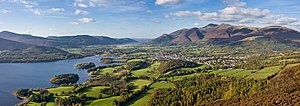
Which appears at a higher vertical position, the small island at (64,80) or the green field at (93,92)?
the small island at (64,80)

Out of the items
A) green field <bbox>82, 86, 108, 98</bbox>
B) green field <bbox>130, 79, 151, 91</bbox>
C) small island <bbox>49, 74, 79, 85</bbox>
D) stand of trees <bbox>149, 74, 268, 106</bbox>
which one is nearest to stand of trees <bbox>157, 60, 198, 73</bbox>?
green field <bbox>130, 79, 151, 91</bbox>

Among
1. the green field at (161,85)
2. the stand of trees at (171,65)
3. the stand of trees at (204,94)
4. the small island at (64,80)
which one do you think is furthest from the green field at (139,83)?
the small island at (64,80)

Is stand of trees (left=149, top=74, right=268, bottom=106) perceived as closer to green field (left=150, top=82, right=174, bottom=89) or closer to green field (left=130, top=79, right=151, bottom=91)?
green field (left=150, top=82, right=174, bottom=89)

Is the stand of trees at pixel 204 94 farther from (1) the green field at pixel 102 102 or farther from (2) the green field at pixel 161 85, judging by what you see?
(2) the green field at pixel 161 85

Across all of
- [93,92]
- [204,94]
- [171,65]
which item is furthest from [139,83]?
[171,65]

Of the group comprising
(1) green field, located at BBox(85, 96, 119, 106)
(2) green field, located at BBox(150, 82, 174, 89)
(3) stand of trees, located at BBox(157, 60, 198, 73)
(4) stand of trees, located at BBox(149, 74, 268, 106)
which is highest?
(3) stand of trees, located at BBox(157, 60, 198, 73)

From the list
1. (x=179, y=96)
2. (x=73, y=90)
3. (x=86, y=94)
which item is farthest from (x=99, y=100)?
(x=179, y=96)

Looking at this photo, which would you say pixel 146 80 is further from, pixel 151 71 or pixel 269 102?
pixel 269 102

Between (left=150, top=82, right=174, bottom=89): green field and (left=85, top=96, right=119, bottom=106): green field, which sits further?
(left=150, top=82, right=174, bottom=89): green field

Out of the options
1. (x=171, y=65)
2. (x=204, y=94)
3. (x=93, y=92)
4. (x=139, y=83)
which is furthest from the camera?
(x=171, y=65)

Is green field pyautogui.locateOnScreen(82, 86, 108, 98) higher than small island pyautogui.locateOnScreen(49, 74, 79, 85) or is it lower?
lower

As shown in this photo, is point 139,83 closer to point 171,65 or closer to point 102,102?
point 102,102
